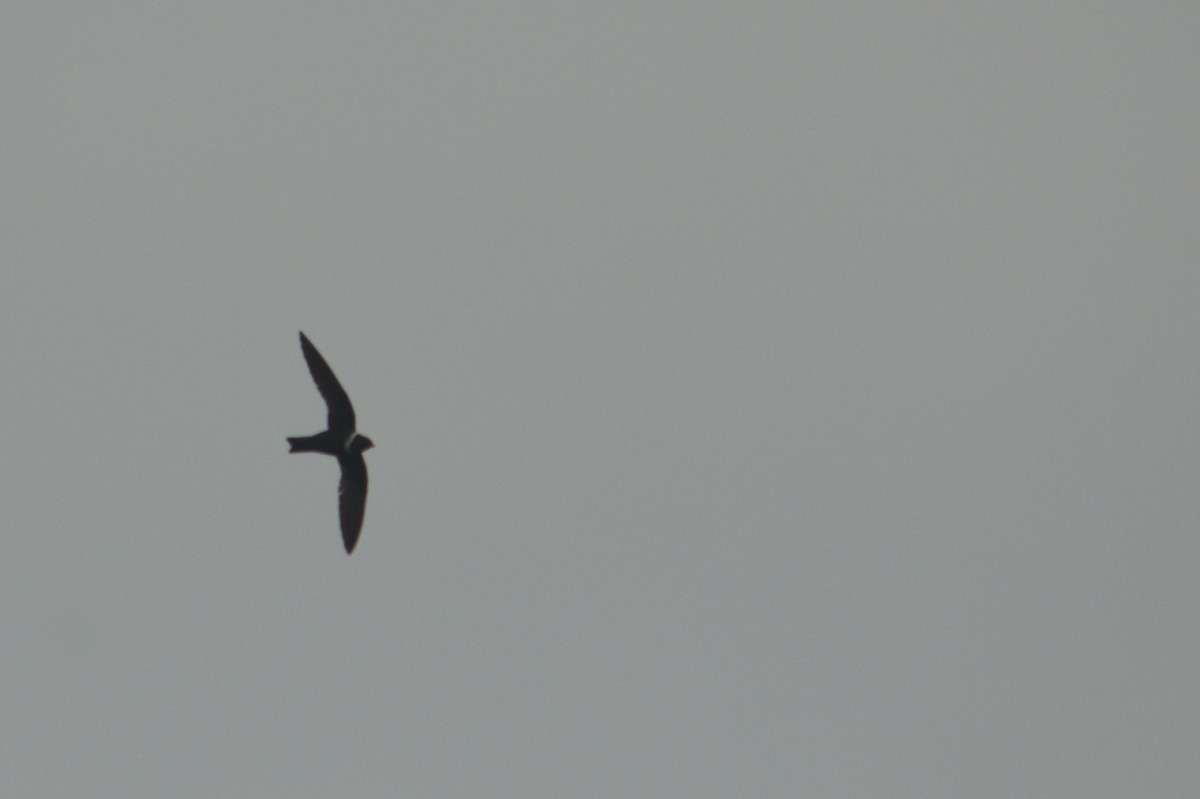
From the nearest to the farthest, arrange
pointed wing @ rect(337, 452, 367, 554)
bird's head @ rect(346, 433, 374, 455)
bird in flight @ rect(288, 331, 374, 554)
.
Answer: bird in flight @ rect(288, 331, 374, 554) → bird's head @ rect(346, 433, 374, 455) → pointed wing @ rect(337, 452, 367, 554)

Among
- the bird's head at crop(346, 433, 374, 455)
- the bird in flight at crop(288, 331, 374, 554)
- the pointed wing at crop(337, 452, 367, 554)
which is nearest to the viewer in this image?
the bird in flight at crop(288, 331, 374, 554)

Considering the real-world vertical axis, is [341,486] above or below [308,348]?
below

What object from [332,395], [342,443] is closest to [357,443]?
[342,443]

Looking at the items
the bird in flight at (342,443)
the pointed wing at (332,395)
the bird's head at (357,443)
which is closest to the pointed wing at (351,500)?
the bird in flight at (342,443)

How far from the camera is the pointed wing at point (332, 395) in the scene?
18.7 metres

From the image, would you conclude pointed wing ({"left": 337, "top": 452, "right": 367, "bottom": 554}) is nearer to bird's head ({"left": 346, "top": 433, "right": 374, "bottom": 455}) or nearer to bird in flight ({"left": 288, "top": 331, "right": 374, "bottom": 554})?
bird in flight ({"left": 288, "top": 331, "right": 374, "bottom": 554})

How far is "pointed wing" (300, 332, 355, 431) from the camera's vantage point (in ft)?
61.4

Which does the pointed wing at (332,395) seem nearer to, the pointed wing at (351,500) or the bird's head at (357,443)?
the bird's head at (357,443)

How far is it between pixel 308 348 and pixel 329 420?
108cm

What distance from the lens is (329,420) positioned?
1867 centimetres

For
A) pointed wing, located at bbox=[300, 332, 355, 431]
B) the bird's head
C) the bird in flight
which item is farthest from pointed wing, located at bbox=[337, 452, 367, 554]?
pointed wing, located at bbox=[300, 332, 355, 431]

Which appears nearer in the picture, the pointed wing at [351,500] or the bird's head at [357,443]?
the bird's head at [357,443]

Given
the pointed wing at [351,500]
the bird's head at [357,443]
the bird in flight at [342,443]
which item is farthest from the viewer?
the pointed wing at [351,500]

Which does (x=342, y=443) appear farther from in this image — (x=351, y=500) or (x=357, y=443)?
(x=351, y=500)
